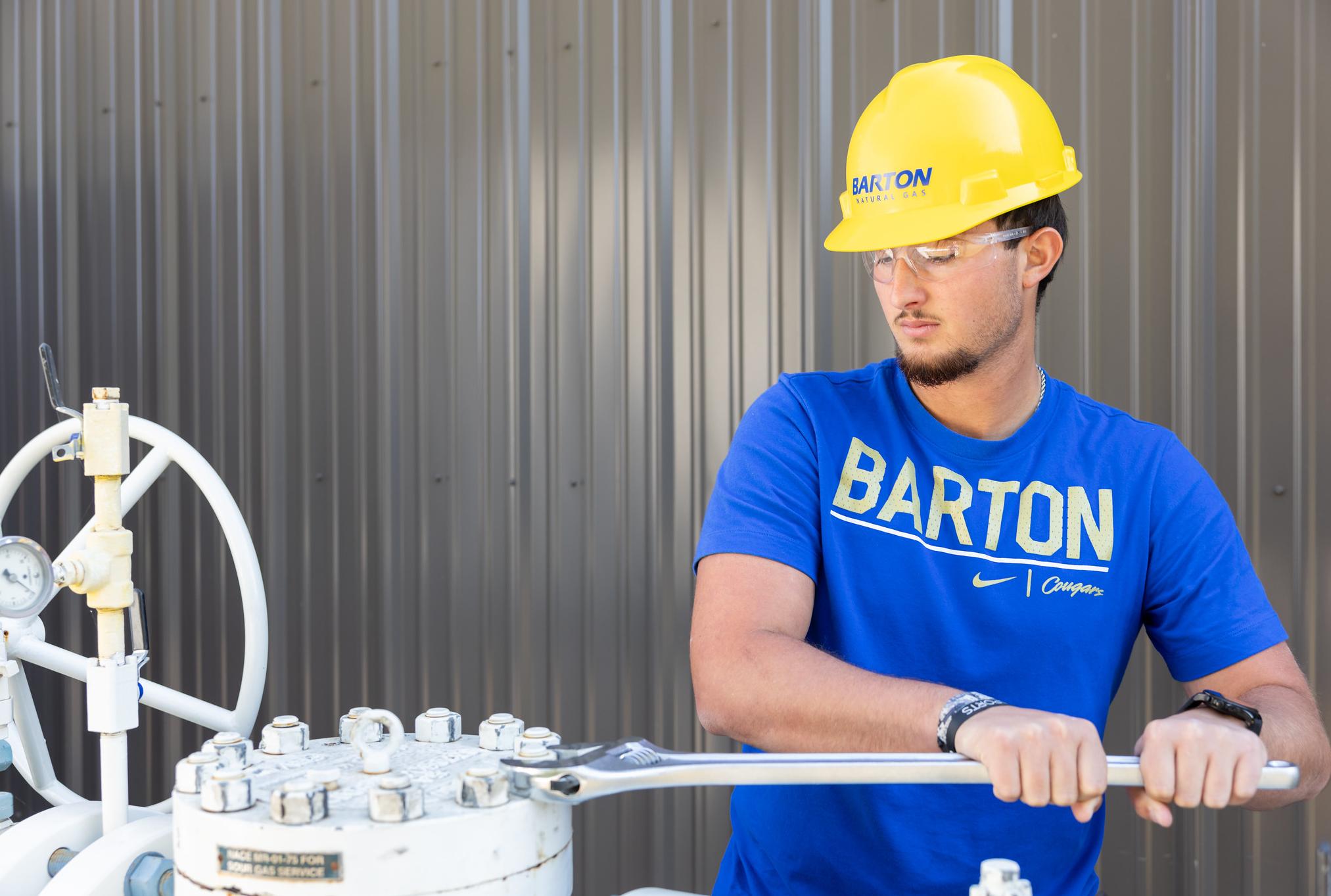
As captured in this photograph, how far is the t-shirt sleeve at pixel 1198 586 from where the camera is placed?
4.42 ft

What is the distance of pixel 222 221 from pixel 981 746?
8.32 feet

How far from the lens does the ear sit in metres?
1.46

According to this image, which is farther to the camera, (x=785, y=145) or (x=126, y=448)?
(x=785, y=145)

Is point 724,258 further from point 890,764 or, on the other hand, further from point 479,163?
point 890,764

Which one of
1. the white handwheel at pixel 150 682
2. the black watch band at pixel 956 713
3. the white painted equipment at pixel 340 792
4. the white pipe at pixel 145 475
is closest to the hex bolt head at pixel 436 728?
the white painted equipment at pixel 340 792

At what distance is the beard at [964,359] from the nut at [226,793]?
90 centimetres

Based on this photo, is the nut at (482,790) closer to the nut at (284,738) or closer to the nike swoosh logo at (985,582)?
the nut at (284,738)

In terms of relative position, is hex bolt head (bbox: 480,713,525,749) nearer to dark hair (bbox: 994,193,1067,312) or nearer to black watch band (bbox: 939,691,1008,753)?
black watch band (bbox: 939,691,1008,753)

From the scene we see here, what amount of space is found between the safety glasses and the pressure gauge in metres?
1.13

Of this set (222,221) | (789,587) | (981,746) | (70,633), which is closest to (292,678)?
(70,633)

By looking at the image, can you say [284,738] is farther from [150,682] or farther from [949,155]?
[949,155]

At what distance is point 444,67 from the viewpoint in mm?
2600

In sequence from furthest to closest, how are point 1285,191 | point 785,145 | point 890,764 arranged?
point 785,145, point 1285,191, point 890,764

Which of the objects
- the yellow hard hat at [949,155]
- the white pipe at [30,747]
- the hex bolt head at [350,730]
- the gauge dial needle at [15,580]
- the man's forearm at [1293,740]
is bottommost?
the white pipe at [30,747]
